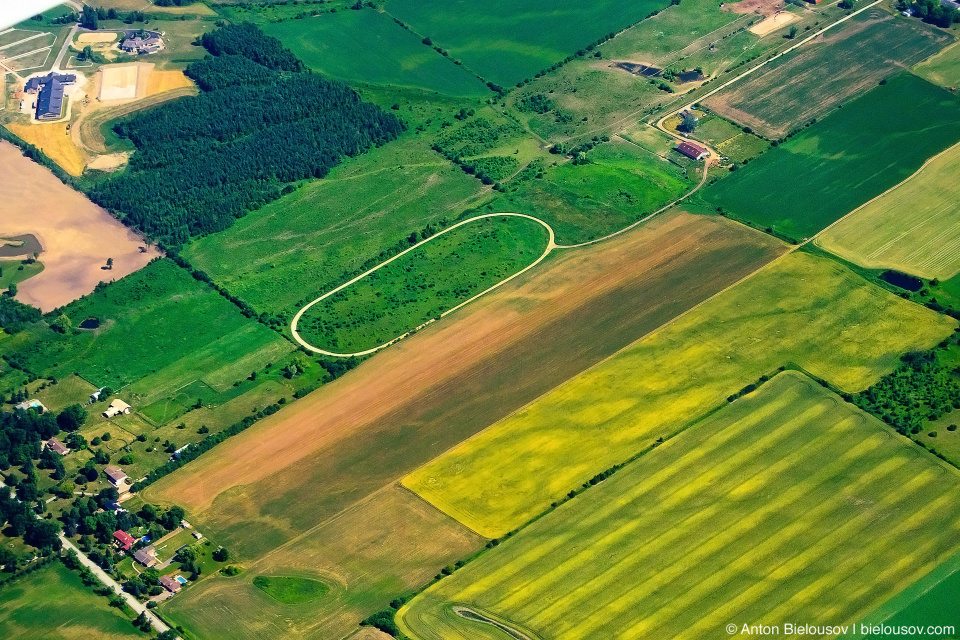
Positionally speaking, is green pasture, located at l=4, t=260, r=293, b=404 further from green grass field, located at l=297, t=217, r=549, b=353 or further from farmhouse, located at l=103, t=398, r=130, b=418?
green grass field, located at l=297, t=217, r=549, b=353

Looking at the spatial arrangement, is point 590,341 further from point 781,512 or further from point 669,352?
point 781,512

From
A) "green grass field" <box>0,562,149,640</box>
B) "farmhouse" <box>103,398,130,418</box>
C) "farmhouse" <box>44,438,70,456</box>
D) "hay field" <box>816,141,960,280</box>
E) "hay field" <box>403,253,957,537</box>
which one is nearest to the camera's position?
"green grass field" <box>0,562,149,640</box>

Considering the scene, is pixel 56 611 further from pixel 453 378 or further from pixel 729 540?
pixel 729 540

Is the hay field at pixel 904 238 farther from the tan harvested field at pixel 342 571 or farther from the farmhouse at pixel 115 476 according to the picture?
the farmhouse at pixel 115 476

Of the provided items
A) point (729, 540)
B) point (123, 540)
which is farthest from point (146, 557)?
point (729, 540)

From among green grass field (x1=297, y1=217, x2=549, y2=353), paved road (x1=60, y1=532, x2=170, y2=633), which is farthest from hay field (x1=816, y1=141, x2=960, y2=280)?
paved road (x1=60, y1=532, x2=170, y2=633)

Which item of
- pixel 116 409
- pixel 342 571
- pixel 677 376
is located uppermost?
pixel 677 376
